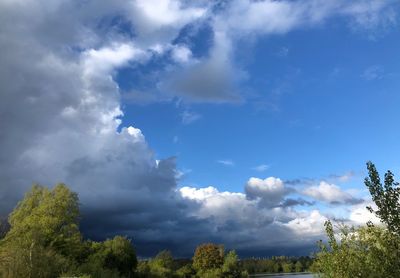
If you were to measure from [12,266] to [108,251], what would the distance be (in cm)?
6916

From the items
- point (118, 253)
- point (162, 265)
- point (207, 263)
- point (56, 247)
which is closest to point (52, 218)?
point (56, 247)

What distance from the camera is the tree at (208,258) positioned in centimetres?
16112

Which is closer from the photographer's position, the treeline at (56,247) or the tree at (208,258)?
the treeline at (56,247)

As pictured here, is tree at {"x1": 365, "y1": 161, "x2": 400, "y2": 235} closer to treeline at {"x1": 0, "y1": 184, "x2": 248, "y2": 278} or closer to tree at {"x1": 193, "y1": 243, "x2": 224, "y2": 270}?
treeline at {"x1": 0, "y1": 184, "x2": 248, "y2": 278}

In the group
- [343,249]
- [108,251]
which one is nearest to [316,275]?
[343,249]

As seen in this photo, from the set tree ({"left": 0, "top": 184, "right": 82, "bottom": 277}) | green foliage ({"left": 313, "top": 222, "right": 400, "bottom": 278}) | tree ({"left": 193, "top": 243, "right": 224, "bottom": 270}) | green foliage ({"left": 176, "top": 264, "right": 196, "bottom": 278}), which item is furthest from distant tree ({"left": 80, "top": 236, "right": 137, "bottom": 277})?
green foliage ({"left": 313, "top": 222, "right": 400, "bottom": 278})

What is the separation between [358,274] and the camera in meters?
15.6

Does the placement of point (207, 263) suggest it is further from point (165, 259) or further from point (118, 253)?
point (118, 253)

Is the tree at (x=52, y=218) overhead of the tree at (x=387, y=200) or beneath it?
overhead

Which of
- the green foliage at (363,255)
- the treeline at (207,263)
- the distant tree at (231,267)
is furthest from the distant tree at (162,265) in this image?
the green foliage at (363,255)

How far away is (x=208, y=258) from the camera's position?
16138 cm

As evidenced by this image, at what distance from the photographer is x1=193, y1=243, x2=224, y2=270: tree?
161125 mm

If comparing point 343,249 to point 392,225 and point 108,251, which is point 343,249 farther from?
point 108,251

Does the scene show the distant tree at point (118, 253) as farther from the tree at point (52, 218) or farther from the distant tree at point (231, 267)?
the distant tree at point (231, 267)
